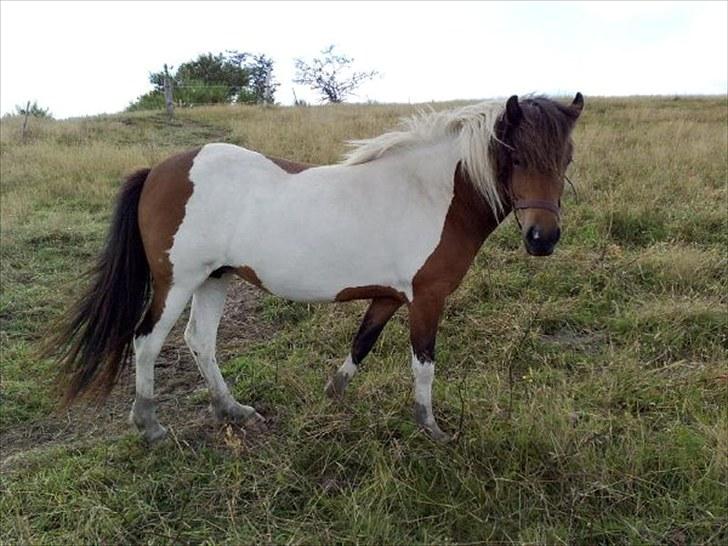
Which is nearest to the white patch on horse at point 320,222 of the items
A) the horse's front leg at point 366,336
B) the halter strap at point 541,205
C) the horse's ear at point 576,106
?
the horse's front leg at point 366,336

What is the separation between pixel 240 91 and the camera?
25.1 metres

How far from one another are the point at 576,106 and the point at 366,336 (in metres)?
1.56

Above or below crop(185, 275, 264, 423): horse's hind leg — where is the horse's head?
above

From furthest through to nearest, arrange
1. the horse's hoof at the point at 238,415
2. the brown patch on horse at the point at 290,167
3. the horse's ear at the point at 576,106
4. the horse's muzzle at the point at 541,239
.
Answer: the horse's hoof at the point at 238,415 < the brown patch on horse at the point at 290,167 < the horse's ear at the point at 576,106 < the horse's muzzle at the point at 541,239

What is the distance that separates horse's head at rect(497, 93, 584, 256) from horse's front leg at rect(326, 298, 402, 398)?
34.3 inches

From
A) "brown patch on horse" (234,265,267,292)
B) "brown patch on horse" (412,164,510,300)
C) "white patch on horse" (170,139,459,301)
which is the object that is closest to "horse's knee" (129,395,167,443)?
"white patch on horse" (170,139,459,301)

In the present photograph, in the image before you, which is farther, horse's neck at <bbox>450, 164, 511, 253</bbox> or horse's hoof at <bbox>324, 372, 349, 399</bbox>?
horse's hoof at <bbox>324, 372, 349, 399</bbox>

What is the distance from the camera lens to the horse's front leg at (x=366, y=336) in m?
3.25

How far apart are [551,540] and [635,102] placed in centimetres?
1722

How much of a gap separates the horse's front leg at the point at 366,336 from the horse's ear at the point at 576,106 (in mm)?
1238

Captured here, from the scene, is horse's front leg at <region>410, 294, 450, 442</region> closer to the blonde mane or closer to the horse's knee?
the blonde mane

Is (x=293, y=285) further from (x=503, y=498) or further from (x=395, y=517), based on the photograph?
(x=503, y=498)

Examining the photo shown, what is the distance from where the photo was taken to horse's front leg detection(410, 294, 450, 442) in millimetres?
2922

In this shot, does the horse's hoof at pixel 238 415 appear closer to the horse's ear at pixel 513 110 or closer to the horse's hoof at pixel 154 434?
the horse's hoof at pixel 154 434
